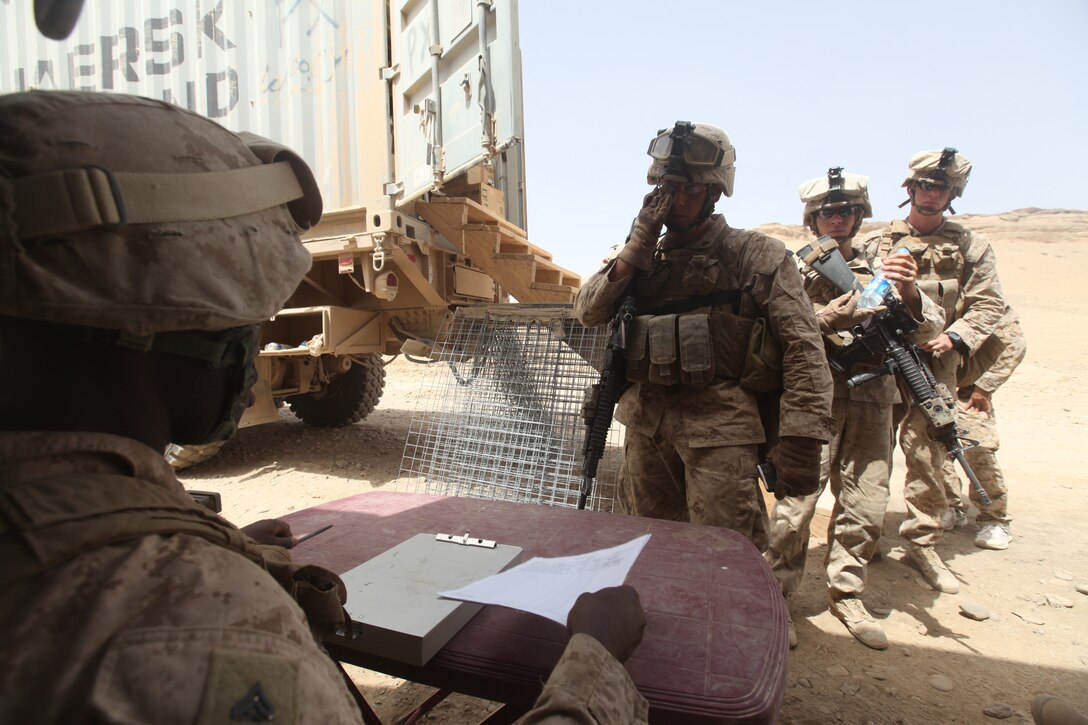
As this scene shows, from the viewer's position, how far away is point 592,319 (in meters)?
2.51

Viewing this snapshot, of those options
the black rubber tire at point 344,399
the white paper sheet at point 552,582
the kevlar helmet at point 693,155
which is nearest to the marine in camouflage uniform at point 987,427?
the kevlar helmet at point 693,155

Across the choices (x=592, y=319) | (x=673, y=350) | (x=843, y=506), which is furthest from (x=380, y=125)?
(x=843, y=506)

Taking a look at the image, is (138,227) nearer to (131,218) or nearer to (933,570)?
(131,218)

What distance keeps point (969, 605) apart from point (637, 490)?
1.85 meters

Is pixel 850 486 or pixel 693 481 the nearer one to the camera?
pixel 693 481

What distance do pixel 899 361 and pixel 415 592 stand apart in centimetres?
276

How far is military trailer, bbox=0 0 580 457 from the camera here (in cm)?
371

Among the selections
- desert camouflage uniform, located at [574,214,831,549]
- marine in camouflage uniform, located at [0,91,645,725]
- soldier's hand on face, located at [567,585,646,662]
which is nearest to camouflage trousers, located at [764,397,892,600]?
desert camouflage uniform, located at [574,214,831,549]

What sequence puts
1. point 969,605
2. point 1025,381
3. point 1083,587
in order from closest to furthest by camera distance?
point 969,605, point 1083,587, point 1025,381

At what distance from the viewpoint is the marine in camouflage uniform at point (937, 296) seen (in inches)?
130

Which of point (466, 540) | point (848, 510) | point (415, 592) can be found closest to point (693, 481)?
point (466, 540)

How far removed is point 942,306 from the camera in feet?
11.8

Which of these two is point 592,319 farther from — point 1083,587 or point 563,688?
point 1083,587

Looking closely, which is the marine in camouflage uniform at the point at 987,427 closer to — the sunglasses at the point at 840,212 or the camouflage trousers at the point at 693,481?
the sunglasses at the point at 840,212
